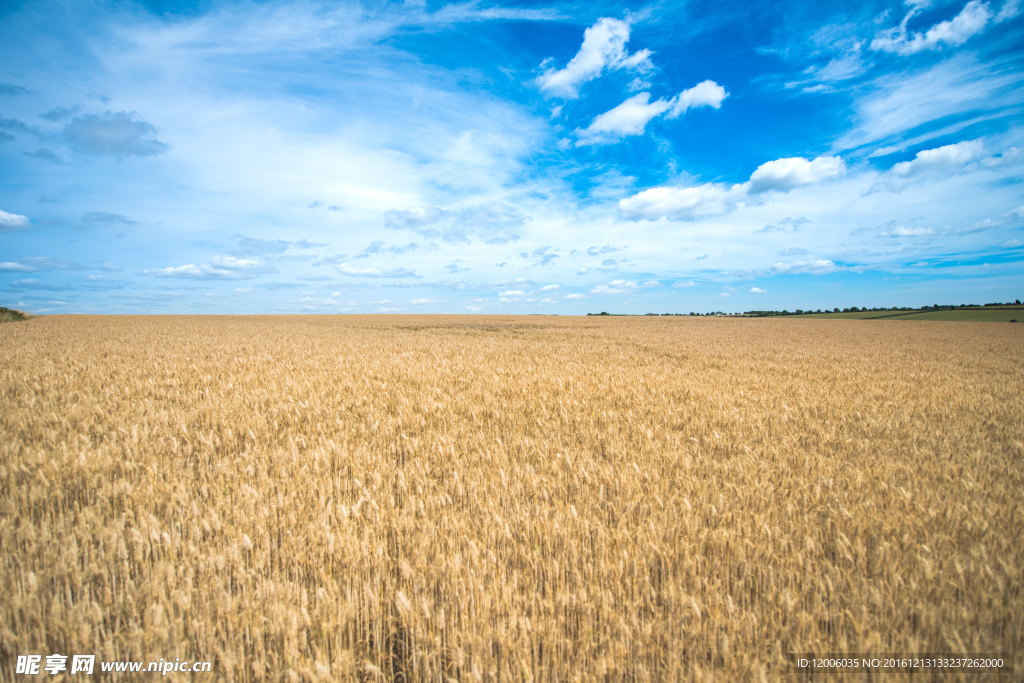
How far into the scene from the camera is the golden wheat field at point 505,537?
6.07ft

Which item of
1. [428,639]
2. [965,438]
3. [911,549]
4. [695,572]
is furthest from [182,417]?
[965,438]

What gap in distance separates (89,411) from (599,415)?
22.6 ft

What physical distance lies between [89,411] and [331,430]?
11.5 ft

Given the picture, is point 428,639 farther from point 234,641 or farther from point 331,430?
point 331,430

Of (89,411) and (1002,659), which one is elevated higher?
(89,411)

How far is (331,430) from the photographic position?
500cm

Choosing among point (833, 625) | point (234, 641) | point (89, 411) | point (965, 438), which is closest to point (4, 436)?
point (89, 411)

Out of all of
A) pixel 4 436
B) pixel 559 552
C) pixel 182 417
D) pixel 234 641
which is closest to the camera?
pixel 234 641

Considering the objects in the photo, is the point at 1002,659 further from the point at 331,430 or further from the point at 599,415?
the point at 331,430

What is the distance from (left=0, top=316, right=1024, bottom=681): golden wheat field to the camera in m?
1.85

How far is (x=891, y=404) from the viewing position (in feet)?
21.1

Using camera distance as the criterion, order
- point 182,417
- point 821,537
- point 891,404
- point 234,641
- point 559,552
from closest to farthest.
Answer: point 234,641 → point 559,552 → point 821,537 → point 182,417 → point 891,404

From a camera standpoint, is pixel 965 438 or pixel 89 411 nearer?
pixel 965 438

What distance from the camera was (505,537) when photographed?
2.61 meters
